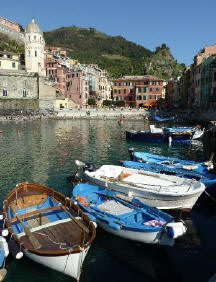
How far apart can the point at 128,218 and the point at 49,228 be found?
3.70 metres

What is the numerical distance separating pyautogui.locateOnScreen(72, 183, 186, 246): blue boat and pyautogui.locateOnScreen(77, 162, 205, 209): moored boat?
3.80 ft

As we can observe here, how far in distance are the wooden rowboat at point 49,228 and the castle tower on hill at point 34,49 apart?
88068mm

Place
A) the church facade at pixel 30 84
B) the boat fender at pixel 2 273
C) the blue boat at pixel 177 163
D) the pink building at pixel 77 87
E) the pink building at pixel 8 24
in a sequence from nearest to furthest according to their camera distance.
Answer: the boat fender at pixel 2 273, the blue boat at pixel 177 163, the church facade at pixel 30 84, the pink building at pixel 77 87, the pink building at pixel 8 24

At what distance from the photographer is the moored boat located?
13273 millimetres

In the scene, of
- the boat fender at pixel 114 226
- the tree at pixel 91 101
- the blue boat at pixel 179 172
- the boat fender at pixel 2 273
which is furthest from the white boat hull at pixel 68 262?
the tree at pixel 91 101

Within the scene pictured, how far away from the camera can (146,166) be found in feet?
65.0

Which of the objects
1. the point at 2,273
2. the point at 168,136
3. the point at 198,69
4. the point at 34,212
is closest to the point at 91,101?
the point at 198,69

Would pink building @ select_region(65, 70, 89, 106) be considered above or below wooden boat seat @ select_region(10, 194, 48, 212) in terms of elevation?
above

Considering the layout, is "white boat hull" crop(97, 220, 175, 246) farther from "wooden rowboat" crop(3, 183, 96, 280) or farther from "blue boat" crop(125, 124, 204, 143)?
"blue boat" crop(125, 124, 204, 143)

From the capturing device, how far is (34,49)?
89.6 meters

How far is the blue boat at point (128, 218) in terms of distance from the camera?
955 centimetres

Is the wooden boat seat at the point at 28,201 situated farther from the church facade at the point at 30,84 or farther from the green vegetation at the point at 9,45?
the green vegetation at the point at 9,45

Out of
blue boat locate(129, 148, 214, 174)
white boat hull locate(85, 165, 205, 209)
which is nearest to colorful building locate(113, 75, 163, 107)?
blue boat locate(129, 148, 214, 174)

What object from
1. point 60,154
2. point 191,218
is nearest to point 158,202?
point 191,218
